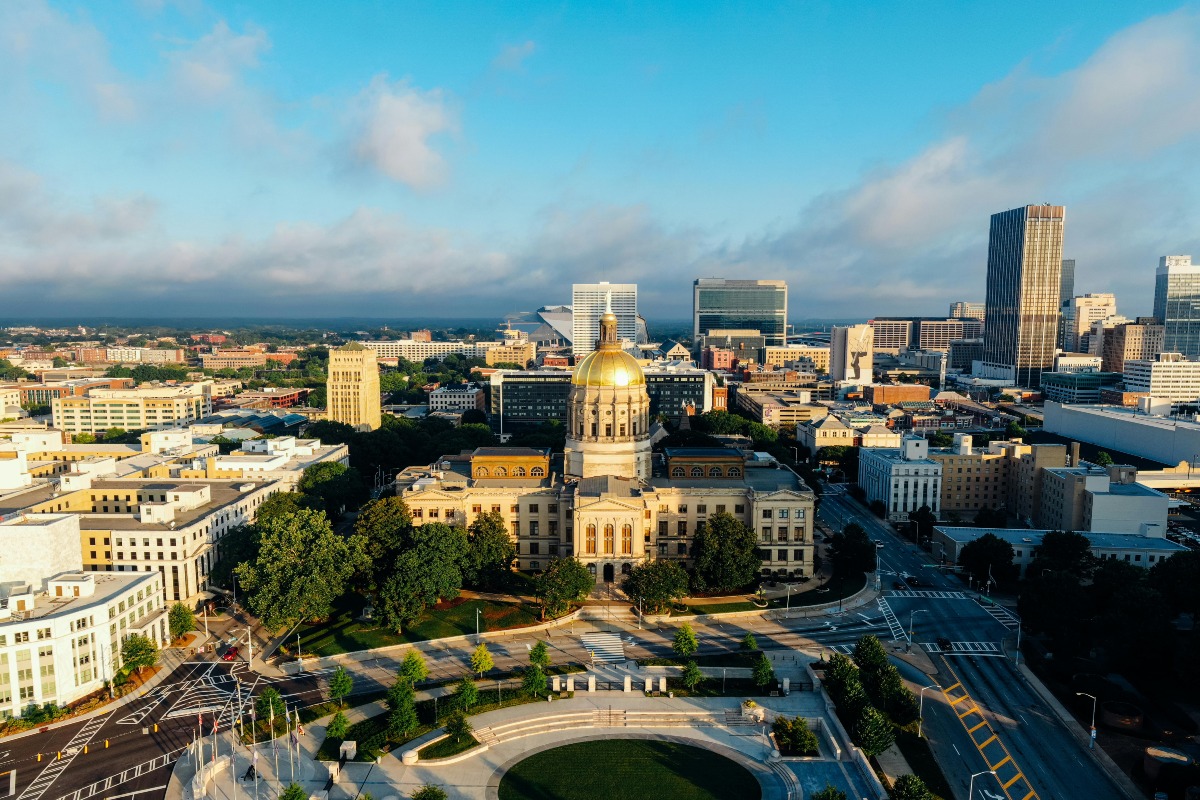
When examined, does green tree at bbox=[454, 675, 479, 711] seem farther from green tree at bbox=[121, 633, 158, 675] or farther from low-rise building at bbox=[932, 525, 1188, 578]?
low-rise building at bbox=[932, 525, 1188, 578]

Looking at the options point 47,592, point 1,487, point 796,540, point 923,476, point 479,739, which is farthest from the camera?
point 923,476

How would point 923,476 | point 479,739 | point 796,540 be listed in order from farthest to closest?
point 923,476 → point 796,540 → point 479,739

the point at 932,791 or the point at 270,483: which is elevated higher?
the point at 270,483

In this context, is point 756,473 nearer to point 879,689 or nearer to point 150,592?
point 879,689

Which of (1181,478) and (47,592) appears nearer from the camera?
(47,592)

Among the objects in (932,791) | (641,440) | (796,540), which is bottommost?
(932,791)

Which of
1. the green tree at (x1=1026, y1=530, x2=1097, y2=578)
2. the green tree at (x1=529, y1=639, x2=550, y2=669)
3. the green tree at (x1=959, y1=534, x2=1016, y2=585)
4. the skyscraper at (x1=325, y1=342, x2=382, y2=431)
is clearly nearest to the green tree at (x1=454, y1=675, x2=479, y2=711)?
the green tree at (x1=529, y1=639, x2=550, y2=669)

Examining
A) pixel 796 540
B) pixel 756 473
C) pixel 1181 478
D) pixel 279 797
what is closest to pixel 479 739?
pixel 279 797
